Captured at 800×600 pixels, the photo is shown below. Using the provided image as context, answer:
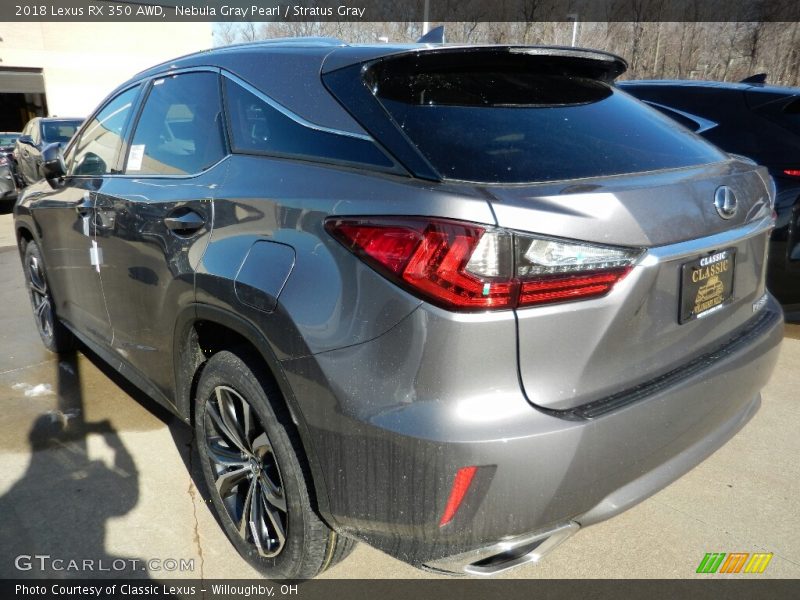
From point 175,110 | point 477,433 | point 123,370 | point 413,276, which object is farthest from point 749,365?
point 123,370

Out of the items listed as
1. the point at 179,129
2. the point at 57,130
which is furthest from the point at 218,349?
the point at 57,130

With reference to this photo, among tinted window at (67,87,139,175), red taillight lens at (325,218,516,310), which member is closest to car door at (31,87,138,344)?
tinted window at (67,87,139,175)

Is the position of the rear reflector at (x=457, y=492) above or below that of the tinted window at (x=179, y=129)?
below

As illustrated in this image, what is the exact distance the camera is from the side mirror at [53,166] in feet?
11.5

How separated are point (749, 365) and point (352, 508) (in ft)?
4.44

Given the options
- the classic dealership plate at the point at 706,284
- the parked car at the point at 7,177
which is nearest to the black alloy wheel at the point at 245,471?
the classic dealership plate at the point at 706,284

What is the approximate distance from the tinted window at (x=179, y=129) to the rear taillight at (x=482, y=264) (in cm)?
105

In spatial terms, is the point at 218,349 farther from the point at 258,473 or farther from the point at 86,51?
the point at 86,51

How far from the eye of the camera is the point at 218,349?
7.89 feet

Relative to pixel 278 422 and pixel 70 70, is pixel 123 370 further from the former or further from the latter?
pixel 70 70

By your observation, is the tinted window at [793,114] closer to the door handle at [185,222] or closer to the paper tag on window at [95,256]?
the door handle at [185,222]

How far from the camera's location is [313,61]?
2064 mm

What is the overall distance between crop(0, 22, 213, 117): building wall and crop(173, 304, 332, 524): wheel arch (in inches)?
1062

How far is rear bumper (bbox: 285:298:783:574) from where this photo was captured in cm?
154
